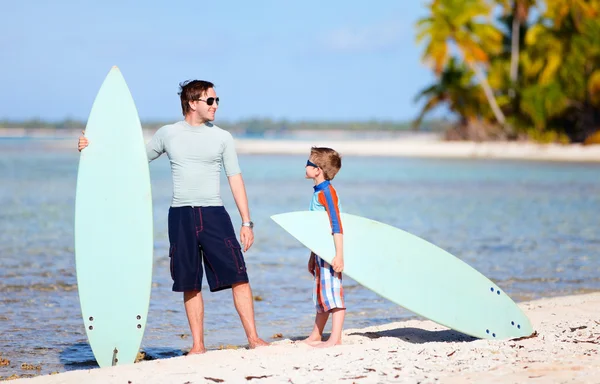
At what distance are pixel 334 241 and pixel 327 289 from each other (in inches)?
10.9

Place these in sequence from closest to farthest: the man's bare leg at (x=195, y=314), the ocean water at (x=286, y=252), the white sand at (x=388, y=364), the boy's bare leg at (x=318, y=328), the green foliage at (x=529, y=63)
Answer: the white sand at (x=388, y=364) < the man's bare leg at (x=195, y=314) < the boy's bare leg at (x=318, y=328) < the ocean water at (x=286, y=252) < the green foliage at (x=529, y=63)

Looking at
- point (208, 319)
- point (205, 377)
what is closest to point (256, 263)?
point (208, 319)

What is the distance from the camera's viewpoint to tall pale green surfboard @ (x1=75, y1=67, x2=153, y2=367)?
471 cm

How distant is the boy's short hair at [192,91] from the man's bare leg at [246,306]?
99 centimetres

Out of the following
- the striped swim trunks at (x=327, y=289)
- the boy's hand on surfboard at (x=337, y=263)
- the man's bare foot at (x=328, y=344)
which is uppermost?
the boy's hand on surfboard at (x=337, y=263)

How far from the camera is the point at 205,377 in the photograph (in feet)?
13.2

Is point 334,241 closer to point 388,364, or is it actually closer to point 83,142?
point 388,364

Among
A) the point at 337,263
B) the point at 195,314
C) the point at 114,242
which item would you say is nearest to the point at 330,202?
the point at 337,263

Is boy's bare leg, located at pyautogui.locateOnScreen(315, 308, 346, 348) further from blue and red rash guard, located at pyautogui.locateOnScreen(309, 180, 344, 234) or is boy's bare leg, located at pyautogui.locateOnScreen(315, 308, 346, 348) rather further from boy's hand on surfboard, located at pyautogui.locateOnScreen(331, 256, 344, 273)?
blue and red rash guard, located at pyautogui.locateOnScreen(309, 180, 344, 234)

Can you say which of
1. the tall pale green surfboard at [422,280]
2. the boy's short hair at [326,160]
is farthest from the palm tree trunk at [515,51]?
the boy's short hair at [326,160]

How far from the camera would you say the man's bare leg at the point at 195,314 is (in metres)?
4.66

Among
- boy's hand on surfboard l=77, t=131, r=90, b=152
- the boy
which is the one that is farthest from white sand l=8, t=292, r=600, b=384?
boy's hand on surfboard l=77, t=131, r=90, b=152

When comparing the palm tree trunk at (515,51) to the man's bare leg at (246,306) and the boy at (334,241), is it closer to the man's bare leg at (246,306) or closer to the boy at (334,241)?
the boy at (334,241)

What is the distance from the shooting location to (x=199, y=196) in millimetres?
4500
